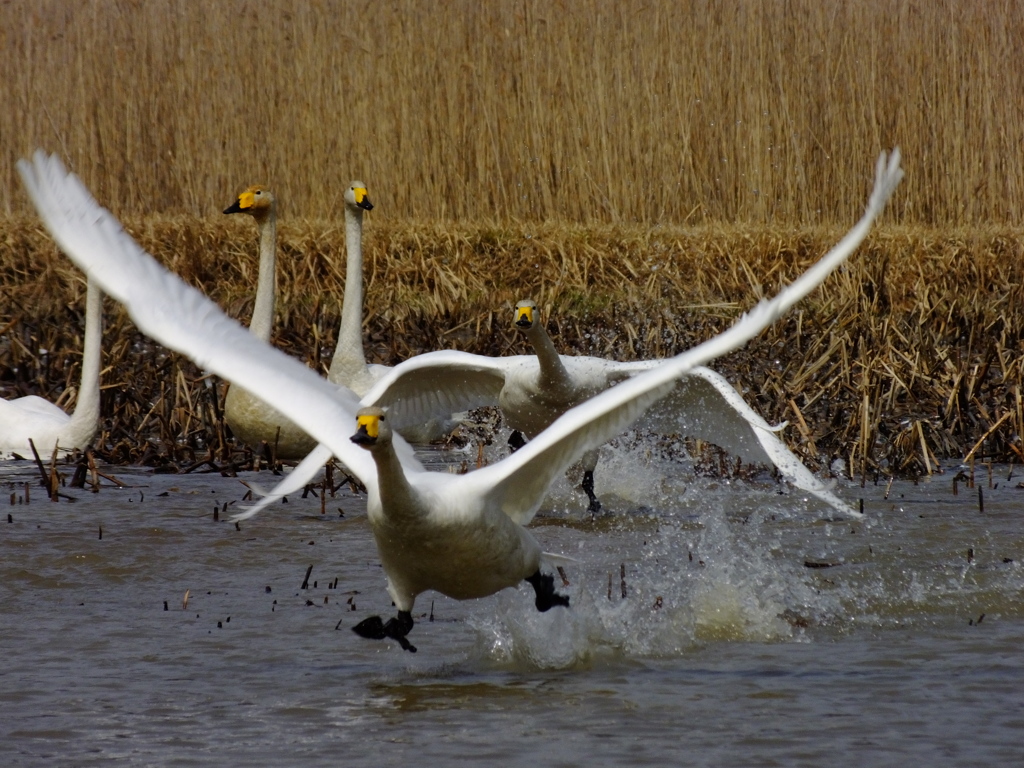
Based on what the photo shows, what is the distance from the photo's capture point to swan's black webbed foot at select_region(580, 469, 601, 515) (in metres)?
7.56

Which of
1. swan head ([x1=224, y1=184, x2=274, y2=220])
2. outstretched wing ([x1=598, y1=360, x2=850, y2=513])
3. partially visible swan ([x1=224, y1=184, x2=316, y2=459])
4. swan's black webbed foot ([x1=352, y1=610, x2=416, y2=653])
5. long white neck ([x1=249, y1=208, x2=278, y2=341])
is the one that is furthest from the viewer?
swan head ([x1=224, y1=184, x2=274, y2=220])

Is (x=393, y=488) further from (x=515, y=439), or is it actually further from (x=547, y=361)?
(x=515, y=439)

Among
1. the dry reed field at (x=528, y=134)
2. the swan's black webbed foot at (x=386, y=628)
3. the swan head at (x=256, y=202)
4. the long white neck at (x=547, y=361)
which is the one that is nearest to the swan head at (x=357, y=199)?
the swan head at (x=256, y=202)

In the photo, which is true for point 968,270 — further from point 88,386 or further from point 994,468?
point 88,386

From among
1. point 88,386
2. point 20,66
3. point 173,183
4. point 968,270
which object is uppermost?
point 20,66

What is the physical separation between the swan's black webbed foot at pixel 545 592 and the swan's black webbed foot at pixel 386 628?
504 mm

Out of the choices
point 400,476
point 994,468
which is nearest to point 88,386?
point 400,476

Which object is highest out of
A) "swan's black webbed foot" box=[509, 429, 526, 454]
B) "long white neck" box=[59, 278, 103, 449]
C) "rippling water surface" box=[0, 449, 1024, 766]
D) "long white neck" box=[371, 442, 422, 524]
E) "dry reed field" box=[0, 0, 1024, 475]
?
A: "dry reed field" box=[0, 0, 1024, 475]

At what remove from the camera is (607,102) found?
13.2 m

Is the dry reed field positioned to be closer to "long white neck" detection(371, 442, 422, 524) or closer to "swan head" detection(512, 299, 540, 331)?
"swan head" detection(512, 299, 540, 331)

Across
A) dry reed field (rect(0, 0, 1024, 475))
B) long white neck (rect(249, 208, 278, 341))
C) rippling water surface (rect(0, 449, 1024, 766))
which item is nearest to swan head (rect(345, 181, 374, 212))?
long white neck (rect(249, 208, 278, 341))

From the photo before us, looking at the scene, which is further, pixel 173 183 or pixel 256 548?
pixel 173 183

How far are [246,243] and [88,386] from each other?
13.3 feet

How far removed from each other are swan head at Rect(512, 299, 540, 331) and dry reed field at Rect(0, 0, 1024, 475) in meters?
3.93
